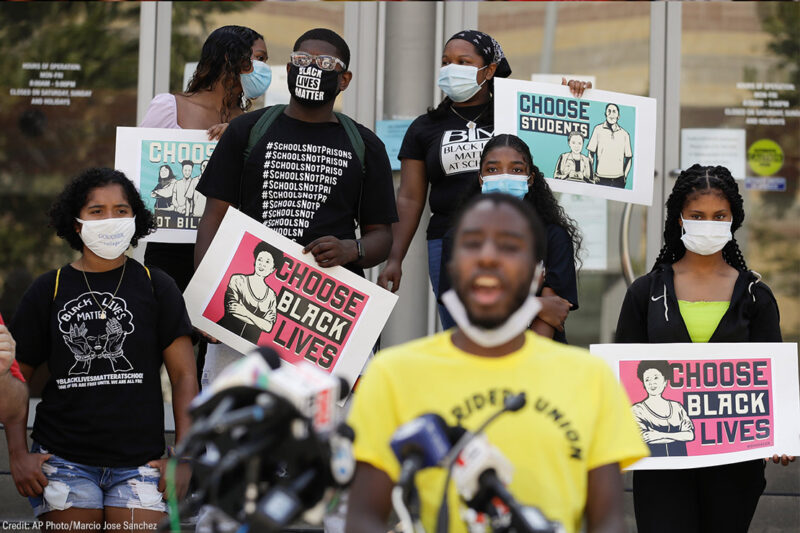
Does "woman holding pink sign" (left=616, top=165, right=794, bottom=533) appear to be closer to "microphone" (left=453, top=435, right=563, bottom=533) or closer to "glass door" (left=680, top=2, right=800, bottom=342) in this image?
"microphone" (left=453, top=435, right=563, bottom=533)

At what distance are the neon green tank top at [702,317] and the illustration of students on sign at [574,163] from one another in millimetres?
1051

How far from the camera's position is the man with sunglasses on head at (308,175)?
16.9ft

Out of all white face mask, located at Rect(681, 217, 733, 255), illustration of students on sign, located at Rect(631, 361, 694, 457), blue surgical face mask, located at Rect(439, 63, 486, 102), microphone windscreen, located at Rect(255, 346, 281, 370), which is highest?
blue surgical face mask, located at Rect(439, 63, 486, 102)

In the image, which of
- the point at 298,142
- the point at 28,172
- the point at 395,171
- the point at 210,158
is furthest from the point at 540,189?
the point at 28,172

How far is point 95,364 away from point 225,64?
1804mm

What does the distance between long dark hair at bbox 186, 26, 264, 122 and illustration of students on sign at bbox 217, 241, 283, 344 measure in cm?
110

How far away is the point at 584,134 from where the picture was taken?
5852 millimetres

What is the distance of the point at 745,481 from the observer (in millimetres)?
4852

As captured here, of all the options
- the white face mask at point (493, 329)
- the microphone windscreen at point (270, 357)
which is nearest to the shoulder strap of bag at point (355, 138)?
the white face mask at point (493, 329)

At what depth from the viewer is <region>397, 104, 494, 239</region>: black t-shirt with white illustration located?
5645mm

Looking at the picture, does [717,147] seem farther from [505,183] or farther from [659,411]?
[659,411]

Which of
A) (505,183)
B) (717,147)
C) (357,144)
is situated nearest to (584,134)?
(505,183)

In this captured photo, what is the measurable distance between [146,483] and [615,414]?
7.81 ft

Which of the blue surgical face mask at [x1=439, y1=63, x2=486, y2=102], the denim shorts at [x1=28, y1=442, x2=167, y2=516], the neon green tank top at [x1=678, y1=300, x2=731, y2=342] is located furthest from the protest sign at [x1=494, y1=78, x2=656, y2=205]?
the denim shorts at [x1=28, y1=442, x2=167, y2=516]
